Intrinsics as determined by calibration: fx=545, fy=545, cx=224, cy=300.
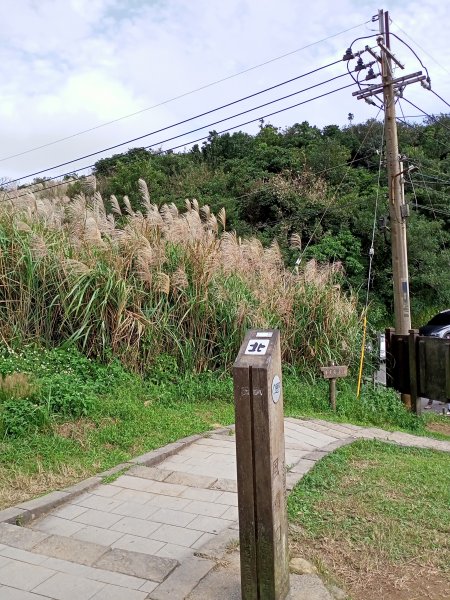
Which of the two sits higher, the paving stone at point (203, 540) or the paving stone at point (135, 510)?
the paving stone at point (135, 510)

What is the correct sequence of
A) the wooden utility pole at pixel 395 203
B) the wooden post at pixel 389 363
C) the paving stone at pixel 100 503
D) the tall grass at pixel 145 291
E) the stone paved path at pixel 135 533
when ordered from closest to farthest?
1. the stone paved path at pixel 135 533
2. the paving stone at pixel 100 503
3. the tall grass at pixel 145 291
4. the wooden post at pixel 389 363
5. the wooden utility pole at pixel 395 203

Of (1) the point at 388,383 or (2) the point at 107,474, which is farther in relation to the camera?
(1) the point at 388,383

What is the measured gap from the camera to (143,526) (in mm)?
3461

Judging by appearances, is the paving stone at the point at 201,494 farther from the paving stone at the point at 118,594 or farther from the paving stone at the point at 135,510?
the paving stone at the point at 118,594

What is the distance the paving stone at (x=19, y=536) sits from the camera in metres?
3.11

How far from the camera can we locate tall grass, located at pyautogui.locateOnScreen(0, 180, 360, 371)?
6.82m

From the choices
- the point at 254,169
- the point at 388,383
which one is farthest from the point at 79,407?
the point at 254,169

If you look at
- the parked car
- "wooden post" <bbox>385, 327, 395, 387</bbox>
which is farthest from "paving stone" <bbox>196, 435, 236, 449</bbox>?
the parked car

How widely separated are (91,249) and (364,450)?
4.24m

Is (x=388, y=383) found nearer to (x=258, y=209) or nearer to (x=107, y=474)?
(x=107, y=474)

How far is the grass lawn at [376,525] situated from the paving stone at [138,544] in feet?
2.64

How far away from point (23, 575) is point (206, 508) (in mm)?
1320

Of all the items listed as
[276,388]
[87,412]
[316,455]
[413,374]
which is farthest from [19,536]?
[413,374]

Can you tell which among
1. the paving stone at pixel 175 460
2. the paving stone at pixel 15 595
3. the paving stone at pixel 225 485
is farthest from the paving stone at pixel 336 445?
the paving stone at pixel 15 595
